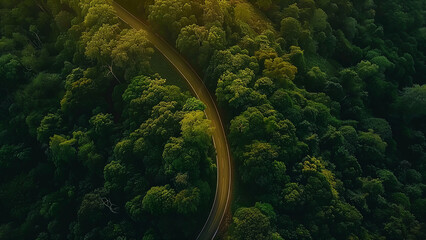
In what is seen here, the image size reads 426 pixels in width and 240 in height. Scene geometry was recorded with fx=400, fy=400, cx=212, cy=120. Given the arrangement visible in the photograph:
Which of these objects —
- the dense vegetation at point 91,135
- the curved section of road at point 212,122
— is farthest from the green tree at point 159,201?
the curved section of road at point 212,122

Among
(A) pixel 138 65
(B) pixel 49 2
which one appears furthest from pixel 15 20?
(A) pixel 138 65

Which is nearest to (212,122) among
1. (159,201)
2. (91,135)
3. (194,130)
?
(194,130)

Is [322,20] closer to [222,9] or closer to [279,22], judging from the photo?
[279,22]

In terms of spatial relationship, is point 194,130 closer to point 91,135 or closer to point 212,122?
point 212,122

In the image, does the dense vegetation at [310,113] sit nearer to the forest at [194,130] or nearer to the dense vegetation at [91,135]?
the forest at [194,130]

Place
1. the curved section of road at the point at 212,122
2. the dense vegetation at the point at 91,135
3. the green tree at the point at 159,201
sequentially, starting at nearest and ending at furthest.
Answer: the green tree at the point at 159,201 → the dense vegetation at the point at 91,135 → the curved section of road at the point at 212,122
